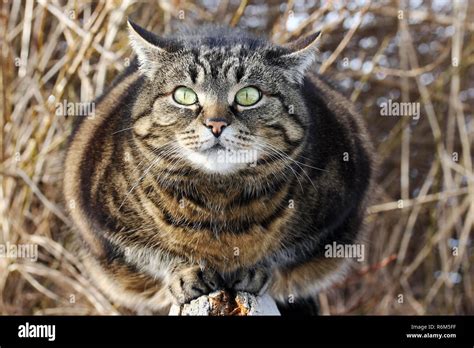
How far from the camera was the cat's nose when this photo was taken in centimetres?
173

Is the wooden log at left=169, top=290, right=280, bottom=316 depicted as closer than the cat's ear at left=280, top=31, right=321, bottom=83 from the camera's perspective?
Yes

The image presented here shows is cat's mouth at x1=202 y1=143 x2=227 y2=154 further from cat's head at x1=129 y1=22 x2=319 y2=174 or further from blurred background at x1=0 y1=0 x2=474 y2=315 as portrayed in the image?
blurred background at x1=0 y1=0 x2=474 y2=315

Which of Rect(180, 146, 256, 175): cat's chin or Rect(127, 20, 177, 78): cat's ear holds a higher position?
Rect(127, 20, 177, 78): cat's ear

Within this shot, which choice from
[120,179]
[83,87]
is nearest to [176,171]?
[120,179]

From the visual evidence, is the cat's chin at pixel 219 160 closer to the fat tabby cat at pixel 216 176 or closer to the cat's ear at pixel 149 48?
the fat tabby cat at pixel 216 176

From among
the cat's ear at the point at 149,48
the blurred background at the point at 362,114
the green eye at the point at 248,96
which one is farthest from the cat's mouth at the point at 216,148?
the blurred background at the point at 362,114

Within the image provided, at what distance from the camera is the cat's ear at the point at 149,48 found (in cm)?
193

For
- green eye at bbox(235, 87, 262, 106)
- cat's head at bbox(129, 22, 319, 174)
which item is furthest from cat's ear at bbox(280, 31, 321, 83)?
green eye at bbox(235, 87, 262, 106)

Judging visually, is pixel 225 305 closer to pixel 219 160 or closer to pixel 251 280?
pixel 251 280

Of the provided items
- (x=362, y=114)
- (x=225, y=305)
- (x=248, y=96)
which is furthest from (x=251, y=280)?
(x=362, y=114)

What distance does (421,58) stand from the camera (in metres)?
3.98
